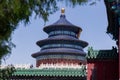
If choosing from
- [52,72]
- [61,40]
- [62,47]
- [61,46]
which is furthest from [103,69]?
[61,40]

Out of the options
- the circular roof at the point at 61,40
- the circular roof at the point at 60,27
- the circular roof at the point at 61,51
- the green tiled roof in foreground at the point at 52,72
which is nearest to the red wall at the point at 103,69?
the green tiled roof in foreground at the point at 52,72

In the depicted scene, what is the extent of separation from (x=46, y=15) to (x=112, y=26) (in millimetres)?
16654

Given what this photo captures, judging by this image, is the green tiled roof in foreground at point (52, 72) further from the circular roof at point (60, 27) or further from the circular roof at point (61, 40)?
the circular roof at point (60, 27)

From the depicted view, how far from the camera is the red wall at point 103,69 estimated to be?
2358cm

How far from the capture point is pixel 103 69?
77.9 feet

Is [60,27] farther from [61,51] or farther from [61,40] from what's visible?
[61,51]

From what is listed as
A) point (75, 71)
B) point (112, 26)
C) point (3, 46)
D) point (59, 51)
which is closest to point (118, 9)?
point (112, 26)

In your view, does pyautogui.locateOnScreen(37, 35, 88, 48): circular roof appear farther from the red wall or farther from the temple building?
the red wall

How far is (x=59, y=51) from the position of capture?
4178 cm

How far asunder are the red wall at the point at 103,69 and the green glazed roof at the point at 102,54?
24 cm

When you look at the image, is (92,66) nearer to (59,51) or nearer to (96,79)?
(96,79)

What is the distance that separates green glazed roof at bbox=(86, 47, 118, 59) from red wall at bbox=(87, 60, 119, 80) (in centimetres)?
24

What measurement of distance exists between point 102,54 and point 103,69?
85cm

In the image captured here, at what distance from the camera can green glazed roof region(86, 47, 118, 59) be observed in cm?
2364
